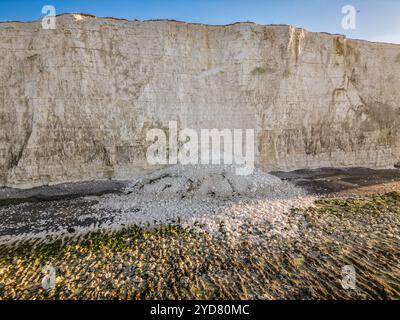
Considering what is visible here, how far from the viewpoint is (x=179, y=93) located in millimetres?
16656

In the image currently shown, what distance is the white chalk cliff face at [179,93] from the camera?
47.6 feet

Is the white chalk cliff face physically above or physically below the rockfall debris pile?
above

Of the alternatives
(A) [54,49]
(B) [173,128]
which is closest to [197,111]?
(B) [173,128]

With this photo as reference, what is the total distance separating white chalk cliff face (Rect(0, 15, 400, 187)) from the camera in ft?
47.6

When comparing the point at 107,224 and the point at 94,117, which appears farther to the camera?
the point at 94,117

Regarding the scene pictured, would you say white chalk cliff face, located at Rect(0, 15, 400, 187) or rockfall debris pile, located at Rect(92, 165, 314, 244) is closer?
rockfall debris pile, located at Rect(92, 165, 314, 244)

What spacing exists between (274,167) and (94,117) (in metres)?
12.7

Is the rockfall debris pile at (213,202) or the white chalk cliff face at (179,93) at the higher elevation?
the white chalk cliff face at (179,93)

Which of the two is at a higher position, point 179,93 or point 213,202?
point 179,93

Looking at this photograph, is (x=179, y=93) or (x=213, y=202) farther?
(x=179, y=93)

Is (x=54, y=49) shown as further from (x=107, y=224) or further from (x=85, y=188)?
(x=107, y=224)

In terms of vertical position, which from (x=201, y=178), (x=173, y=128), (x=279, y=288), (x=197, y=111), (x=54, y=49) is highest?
(x=54, y=49)

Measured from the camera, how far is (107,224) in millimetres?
9312

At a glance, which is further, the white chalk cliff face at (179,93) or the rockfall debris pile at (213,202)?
the white chalk cliff face at (179,93)
